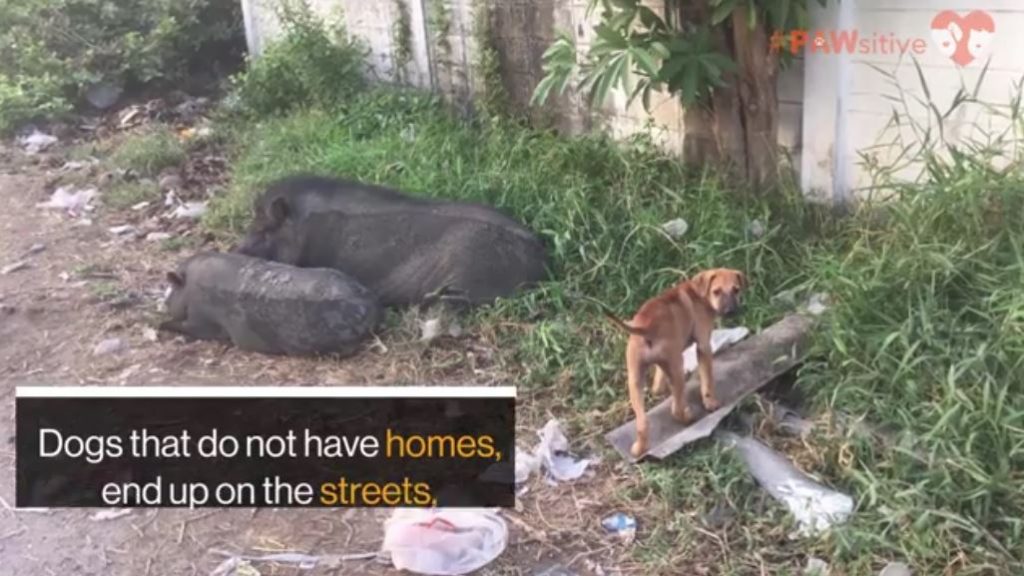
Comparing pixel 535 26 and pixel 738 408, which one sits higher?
pixel 535 26

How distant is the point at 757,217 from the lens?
10.1 ft

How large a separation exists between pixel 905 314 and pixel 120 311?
2.41 m

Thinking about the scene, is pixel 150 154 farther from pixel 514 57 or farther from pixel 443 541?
pixel 443 541

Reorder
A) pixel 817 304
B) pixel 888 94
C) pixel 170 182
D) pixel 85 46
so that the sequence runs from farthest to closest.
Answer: pixel 85 46 < pixel 170 182 < pixel 888 94 < pixel 817 304

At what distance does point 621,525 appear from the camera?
6.93ft

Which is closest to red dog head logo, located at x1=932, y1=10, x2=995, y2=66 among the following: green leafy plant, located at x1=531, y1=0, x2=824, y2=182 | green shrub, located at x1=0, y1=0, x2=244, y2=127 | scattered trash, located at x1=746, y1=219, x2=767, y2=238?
green leafy plant, located at x1=531, y1=0, x2=824, y2=182

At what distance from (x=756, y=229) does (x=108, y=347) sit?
195cm

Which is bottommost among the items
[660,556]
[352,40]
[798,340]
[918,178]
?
[660,556]

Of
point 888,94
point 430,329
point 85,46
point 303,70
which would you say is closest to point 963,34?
point 888,94

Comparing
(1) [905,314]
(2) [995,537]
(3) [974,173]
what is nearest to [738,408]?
(1) [905,314]

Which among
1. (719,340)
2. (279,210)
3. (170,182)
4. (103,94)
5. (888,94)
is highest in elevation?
(888,94)

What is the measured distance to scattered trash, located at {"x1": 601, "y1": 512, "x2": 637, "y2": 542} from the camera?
2086mm

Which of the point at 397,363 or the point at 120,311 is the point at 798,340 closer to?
the point at 397,363

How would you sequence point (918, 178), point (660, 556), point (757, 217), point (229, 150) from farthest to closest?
point (229, 150) → point (757, 217) → point (918, 178) → point (660, 556)
